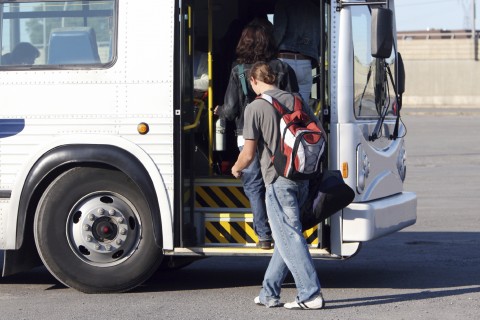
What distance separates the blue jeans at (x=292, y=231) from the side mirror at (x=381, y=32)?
108 cm

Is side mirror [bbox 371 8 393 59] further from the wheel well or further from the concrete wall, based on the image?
the concrete wall

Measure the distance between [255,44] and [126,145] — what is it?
1216mm

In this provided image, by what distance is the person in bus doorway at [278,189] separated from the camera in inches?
296

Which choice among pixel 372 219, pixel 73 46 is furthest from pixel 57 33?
pixel 372 219

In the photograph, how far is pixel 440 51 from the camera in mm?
70875

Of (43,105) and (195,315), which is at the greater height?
(43,105)

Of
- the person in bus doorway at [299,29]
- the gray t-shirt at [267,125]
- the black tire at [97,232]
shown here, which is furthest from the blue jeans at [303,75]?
the black tire at [97,232]

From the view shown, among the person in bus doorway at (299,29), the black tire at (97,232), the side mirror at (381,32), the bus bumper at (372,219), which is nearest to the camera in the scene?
the side mirror at (381,32)

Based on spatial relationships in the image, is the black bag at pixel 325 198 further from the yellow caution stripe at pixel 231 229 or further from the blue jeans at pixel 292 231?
the yellow caution stripe at pixel 231 229

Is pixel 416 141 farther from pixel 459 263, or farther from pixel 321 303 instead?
pixel 321 303

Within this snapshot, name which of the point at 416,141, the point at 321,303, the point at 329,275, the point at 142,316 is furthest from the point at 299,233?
the point at 416,141

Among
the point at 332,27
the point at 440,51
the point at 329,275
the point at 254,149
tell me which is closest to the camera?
the point at 254,149

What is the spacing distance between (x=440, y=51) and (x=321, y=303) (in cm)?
6480

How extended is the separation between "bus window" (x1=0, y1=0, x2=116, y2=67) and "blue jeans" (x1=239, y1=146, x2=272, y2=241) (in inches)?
52.3
